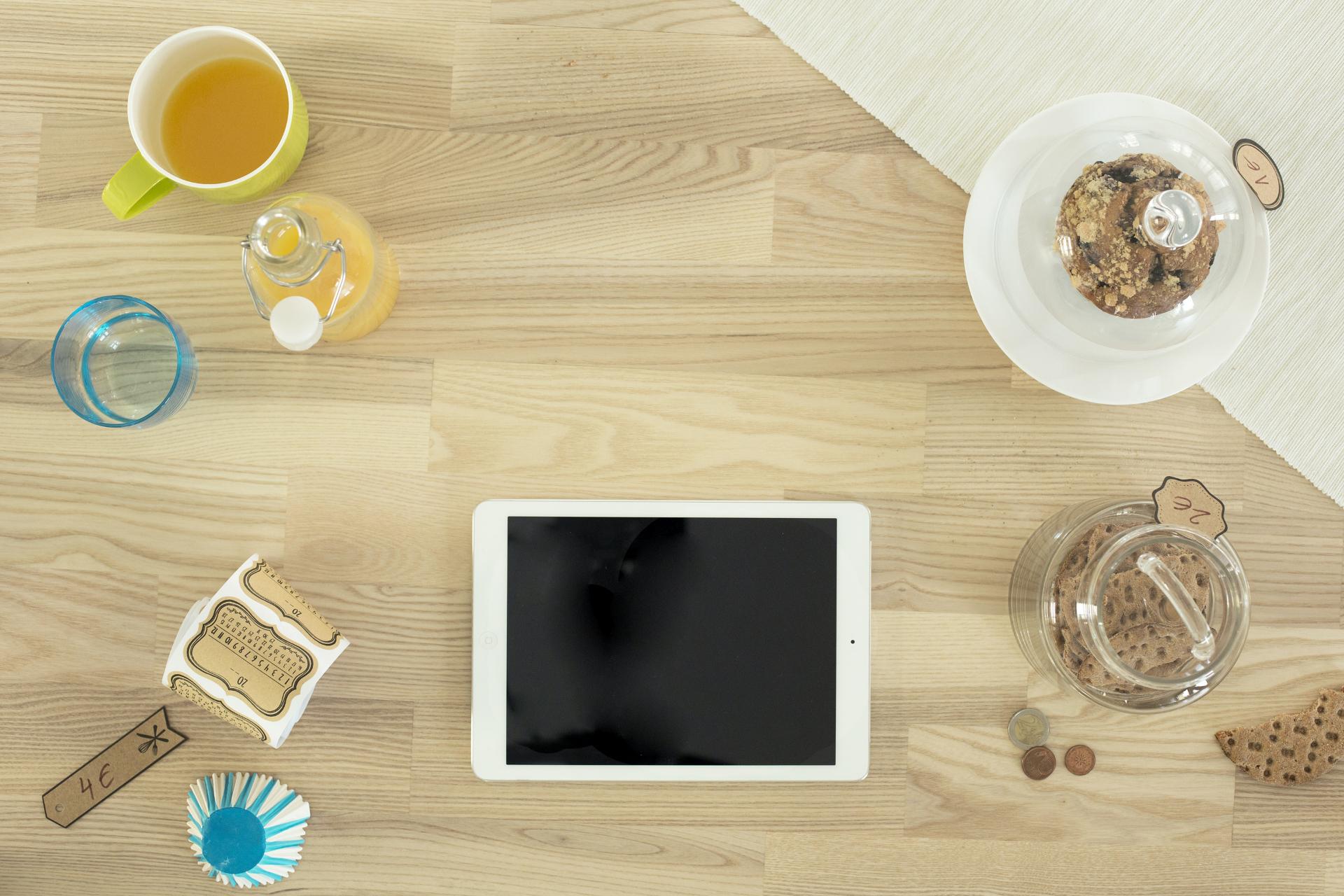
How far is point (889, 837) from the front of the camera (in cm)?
78

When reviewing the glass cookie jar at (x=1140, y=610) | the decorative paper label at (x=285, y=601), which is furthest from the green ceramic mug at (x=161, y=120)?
the glass cookie jar at (x=1140, y=610)

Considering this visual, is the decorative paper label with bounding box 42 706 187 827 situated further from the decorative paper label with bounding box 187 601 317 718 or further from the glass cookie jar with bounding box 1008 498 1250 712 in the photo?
the glass cookie jar with bounding box 1008 498 1250 712

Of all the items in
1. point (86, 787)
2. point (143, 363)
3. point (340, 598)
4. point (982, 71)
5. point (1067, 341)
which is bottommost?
point (86, 787)

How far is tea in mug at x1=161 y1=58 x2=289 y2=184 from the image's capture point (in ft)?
2.39

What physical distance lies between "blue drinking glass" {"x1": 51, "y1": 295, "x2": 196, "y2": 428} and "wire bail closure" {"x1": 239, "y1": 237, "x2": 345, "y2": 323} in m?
0.09

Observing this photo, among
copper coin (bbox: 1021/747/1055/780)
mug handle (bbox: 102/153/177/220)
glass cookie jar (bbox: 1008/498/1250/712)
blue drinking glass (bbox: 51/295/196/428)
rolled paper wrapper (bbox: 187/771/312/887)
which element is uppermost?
mug handle (bbox: 102/153/177/220)

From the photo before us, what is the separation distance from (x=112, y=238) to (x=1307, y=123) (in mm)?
1012

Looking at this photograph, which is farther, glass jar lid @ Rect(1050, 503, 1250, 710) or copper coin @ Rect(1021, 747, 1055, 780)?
copper coin @ Rect(1021, 747, 1055, 780)

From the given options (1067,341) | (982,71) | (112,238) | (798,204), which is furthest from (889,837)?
(112,238)

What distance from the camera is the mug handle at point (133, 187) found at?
71cm

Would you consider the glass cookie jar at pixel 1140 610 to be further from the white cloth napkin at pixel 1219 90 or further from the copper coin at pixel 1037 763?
the white cloth napkin at pixel 1219 90

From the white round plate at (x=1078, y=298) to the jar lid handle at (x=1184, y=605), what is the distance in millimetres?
129

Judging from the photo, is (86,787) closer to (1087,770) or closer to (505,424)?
(505,424)

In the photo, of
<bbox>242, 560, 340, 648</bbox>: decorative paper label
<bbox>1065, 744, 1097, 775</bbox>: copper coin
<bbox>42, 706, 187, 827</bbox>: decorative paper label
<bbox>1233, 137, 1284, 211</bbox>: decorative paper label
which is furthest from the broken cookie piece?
<bbox>42, 706, 187, 827</bbox>: decorative paper label
